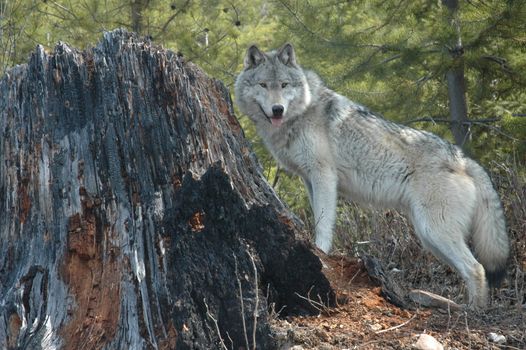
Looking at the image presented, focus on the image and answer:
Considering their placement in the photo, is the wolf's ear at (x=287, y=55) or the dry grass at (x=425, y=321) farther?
the wolf's ear at (x=287, y=55)

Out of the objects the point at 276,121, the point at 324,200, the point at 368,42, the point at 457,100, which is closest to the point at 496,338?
the point at 324,200

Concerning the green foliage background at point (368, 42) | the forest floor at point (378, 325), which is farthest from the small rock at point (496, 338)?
the green foliage background at point (368, 42)

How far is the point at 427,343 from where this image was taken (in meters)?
3.91

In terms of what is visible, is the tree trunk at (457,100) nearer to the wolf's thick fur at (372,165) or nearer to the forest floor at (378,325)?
the wolf's thick fur at (372,165)

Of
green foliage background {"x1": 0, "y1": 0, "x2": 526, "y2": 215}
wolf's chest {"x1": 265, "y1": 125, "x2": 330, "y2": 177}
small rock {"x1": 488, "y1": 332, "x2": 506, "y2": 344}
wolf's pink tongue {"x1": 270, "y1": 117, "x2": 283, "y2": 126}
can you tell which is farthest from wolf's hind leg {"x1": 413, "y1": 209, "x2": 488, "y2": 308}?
green foliage background {"x1": 0, "y1": 0, "x2": 526, "y2": 215}

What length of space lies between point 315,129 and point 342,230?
1.34 meters

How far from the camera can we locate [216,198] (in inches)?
155

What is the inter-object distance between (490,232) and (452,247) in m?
0.43

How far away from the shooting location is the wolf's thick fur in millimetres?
6469

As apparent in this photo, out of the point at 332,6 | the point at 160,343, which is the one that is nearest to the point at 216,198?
the point at 160,343

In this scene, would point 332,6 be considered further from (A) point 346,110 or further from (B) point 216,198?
(B) point 216,198

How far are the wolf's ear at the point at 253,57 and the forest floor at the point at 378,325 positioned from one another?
3641 millimetres

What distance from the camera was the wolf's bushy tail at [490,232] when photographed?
21.0 feet

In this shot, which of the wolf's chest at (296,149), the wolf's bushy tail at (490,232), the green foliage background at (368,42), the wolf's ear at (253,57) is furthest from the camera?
the green foliage background at (368,42)
